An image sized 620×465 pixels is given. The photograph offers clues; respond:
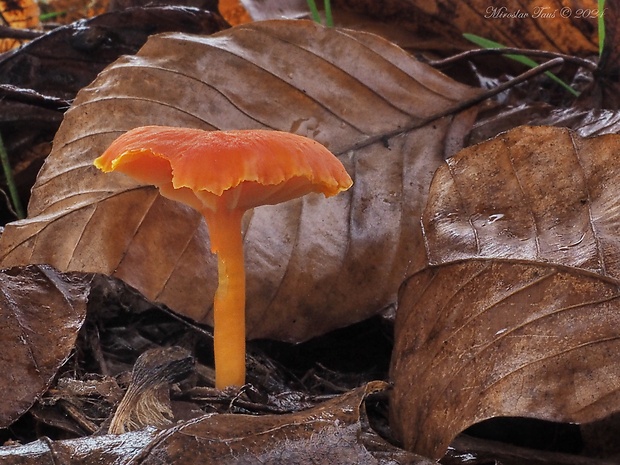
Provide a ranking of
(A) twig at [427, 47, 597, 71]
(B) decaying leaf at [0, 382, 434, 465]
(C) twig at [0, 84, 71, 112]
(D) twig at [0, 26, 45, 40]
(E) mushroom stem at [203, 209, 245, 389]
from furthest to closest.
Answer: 1. (D) twig at [0, 26, 45, 40]
2. (A) twig at [427, 47, 597, 71]
3. (C) twig at [0, 84, 71, 112]
4. (E) mushroom stem at [203, 209, 245, 389]
5. (B) decaying leaf at [0, 382, 434, 465]

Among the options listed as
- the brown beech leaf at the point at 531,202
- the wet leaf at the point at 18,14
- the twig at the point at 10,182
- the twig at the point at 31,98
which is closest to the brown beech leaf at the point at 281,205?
the brown beech leaf at the point at 531,202

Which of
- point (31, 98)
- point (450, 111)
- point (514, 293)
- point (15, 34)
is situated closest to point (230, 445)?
point (514, 293)

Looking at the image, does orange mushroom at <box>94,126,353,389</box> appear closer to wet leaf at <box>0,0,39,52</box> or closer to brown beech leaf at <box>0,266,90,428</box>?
brown beech leaf at <box>0,266,90,428</box>

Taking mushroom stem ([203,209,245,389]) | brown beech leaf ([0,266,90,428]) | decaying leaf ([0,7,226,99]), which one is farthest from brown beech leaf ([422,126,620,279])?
decaying leaf ([0,7,226,99])

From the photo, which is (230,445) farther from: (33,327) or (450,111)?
(450,111)

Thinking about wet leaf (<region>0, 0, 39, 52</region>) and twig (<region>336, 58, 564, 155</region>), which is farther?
wet leaf (<region>0, 0, 39, 52</region>)

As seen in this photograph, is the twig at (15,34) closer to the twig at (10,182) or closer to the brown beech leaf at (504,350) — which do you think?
the twig at (10,182)
